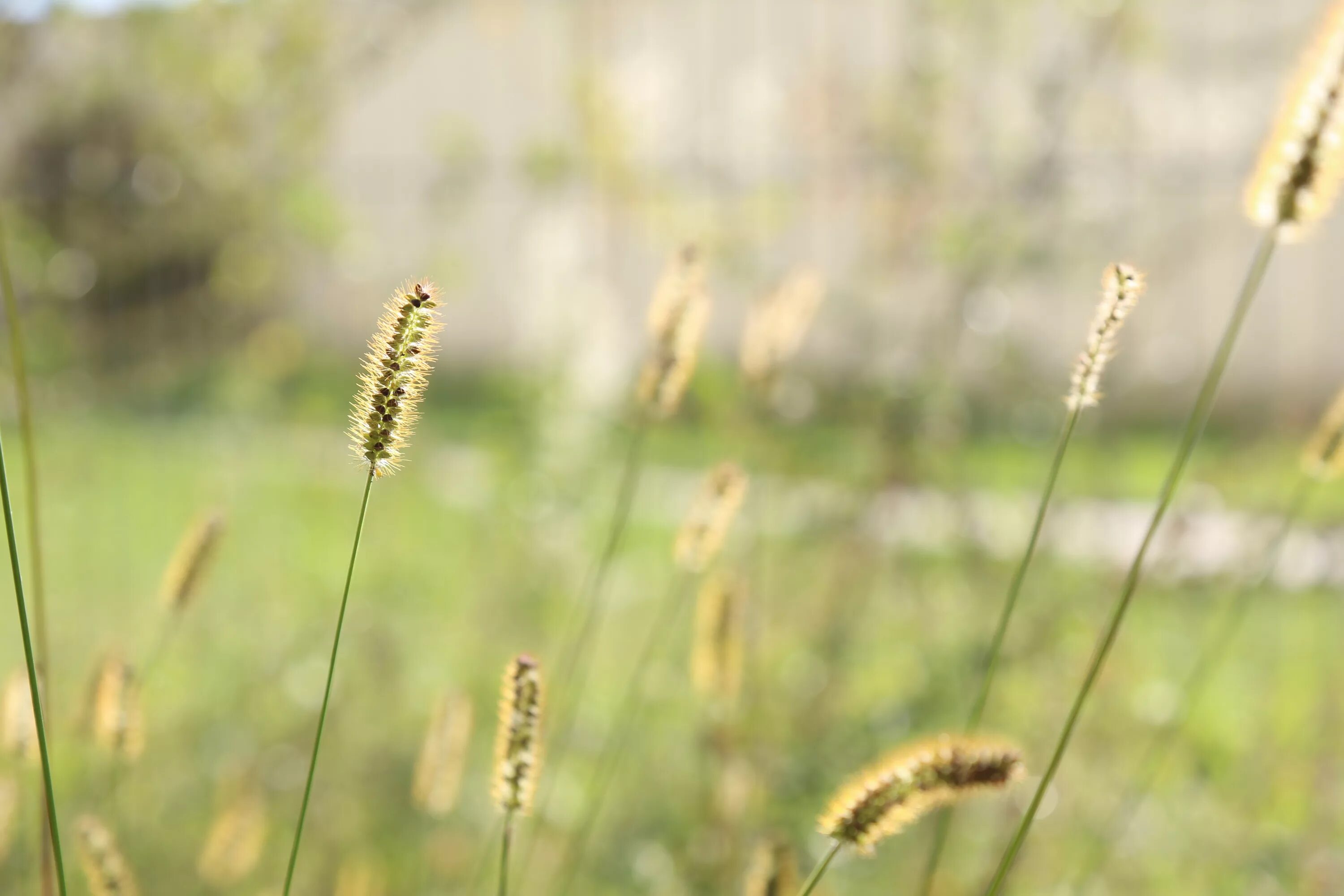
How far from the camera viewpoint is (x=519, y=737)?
2.82ft

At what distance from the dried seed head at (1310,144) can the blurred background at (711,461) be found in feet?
2.33

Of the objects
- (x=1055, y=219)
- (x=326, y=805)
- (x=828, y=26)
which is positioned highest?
(x=828, y=26)

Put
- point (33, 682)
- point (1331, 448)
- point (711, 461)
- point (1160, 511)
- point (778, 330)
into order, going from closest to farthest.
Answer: point (33, 682) → point (1160, 511) → point (1331, 448) → point (778, 330) → point (711, 461)

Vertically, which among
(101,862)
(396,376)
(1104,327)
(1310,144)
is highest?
(1310,144)

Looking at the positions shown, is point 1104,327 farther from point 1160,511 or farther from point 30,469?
point 30,469

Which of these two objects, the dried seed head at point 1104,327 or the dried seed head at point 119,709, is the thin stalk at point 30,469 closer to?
the dried seed head at point 119,709

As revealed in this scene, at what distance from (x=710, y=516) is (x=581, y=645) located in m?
0.20

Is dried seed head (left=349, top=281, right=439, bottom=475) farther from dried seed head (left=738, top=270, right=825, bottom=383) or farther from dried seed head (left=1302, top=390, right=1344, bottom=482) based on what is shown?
dried seed head (left=1302, top=390, right=1344, bottom=482)

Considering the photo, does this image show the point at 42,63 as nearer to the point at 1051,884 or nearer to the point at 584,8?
the point at 584,8

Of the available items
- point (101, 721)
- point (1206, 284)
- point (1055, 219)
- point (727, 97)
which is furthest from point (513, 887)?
point (1206, 284)

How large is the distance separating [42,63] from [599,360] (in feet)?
4.97

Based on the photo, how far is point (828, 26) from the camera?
22.6ft

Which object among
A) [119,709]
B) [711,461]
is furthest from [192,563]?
[711,461]

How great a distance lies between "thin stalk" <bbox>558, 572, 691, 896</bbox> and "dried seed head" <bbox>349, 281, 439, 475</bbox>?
1.87 feet
